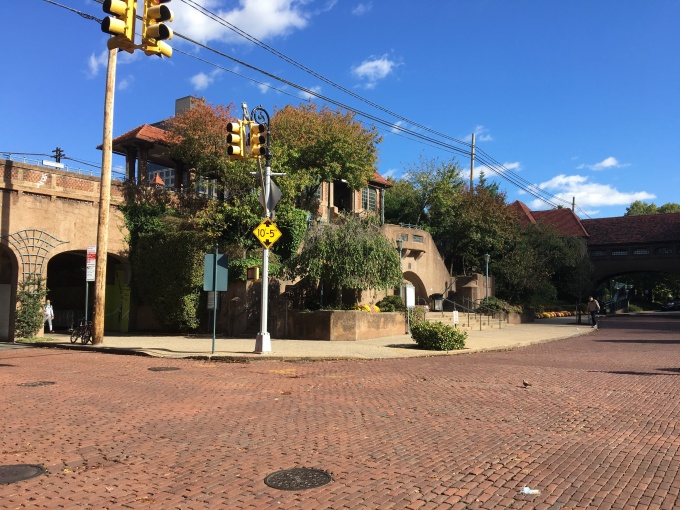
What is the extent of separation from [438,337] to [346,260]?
18.1 ft

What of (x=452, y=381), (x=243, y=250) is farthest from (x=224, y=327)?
(x=452, y=381)

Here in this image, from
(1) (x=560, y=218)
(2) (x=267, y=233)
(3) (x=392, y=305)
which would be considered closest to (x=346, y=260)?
(3) (x=392, y=305)

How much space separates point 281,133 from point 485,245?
55.7 feet

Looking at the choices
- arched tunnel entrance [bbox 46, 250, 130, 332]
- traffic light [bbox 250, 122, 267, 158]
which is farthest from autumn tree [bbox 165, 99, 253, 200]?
traffic light [bbox 250, 122, 267, 158]

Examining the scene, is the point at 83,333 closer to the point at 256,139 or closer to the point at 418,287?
the point at 256,139

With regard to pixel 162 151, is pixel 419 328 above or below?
below

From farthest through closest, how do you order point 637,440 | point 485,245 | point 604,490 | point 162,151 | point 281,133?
point 485,245 < point 162,151 < point 281,133 < point 637,440 < point 604,490

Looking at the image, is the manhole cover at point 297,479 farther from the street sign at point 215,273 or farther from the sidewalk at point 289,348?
the street sign at point 215,273

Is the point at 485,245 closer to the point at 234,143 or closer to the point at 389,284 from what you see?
the point at 389,284

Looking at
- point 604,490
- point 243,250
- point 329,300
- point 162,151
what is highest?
point 162,151

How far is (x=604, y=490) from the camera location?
4.80 meters

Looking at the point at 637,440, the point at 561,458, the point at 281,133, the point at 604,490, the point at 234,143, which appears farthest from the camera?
the point at 281,133

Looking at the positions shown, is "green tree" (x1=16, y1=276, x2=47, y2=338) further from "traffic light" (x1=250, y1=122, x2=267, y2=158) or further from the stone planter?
"traffic light" (x1=250, y1=122, x2=267, y2=158)

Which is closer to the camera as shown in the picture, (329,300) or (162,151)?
(329,300)
